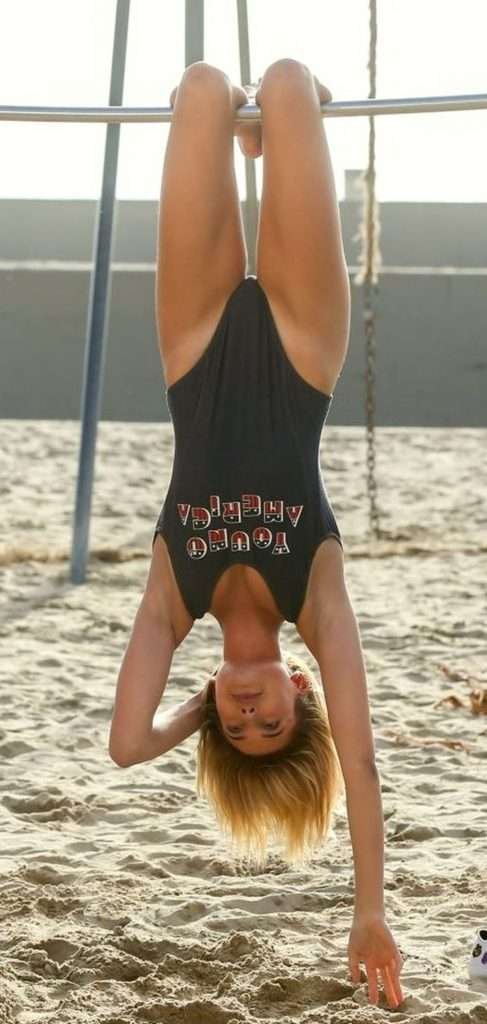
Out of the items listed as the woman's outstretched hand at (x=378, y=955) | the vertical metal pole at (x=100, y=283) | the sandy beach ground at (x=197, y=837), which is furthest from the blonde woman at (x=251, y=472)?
the vertical metal pole at (x=100, y=283)

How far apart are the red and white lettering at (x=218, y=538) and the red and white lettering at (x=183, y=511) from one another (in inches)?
2.0

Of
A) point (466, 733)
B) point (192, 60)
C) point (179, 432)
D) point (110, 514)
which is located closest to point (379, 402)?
point (110, 514)

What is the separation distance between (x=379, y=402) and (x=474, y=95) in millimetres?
4654

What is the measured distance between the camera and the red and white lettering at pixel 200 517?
8.16 feet

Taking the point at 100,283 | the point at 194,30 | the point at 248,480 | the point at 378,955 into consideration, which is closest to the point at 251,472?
the point at 248,480

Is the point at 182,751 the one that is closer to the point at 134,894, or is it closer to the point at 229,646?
the point at 134,894

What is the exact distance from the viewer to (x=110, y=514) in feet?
25.1

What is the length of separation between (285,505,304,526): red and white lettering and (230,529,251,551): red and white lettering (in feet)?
0.26

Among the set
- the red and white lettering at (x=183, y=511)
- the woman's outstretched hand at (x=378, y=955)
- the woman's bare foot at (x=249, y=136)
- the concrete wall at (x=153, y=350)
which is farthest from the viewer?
the concrete wall at (x=153, y=350)

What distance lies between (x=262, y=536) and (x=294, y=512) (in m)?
0.07

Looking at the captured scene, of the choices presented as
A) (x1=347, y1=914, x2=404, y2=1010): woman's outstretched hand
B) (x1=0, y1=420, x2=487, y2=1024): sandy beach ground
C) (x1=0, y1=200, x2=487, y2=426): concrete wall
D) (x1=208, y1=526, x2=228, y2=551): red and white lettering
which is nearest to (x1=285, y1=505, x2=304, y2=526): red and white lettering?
(x1=208, y1=526, x2=228, y2=551): red and white lettering

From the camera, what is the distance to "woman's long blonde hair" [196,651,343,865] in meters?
2.59

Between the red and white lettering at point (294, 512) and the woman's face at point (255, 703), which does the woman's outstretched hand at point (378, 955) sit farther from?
the red and white lettering at point (294, 512)

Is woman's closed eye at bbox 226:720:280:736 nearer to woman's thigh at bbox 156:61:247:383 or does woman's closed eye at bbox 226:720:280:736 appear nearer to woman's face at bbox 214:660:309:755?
woman's face at bbox 214:660:309:755
